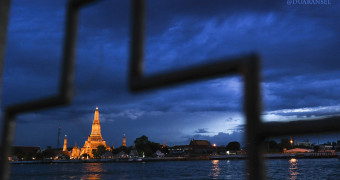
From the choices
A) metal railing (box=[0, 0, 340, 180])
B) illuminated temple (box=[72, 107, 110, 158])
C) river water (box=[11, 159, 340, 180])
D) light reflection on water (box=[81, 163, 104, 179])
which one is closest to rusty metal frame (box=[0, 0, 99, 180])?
metal railing (box=[0, 0, 340, 180])

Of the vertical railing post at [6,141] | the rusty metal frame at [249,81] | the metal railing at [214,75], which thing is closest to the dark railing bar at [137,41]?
the metal railing at [214,75]

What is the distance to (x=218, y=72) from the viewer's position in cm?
64

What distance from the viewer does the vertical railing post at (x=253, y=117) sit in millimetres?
605

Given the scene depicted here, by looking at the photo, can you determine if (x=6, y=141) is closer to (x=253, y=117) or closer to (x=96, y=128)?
(x=253, y=117)

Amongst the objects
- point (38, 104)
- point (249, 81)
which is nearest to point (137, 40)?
point (249, 81)

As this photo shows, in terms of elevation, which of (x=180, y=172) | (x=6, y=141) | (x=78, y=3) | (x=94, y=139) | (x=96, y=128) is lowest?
(x=180, y=172)

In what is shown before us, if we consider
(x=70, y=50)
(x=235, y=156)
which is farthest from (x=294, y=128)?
(x=235, y=156)

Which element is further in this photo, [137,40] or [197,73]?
[137,40]

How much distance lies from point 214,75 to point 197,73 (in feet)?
0.12

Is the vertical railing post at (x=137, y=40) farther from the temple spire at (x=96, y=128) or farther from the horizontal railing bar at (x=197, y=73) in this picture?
the temple spire at (x=96, y=128)

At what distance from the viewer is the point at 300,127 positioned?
592 mm

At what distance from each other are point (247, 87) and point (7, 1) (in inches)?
48.4

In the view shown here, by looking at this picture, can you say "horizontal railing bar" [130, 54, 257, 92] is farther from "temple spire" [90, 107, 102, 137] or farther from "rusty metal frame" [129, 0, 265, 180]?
"temple spire" [90, 107, 102, 137]

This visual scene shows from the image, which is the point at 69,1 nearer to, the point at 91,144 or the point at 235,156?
the point at 91,144
